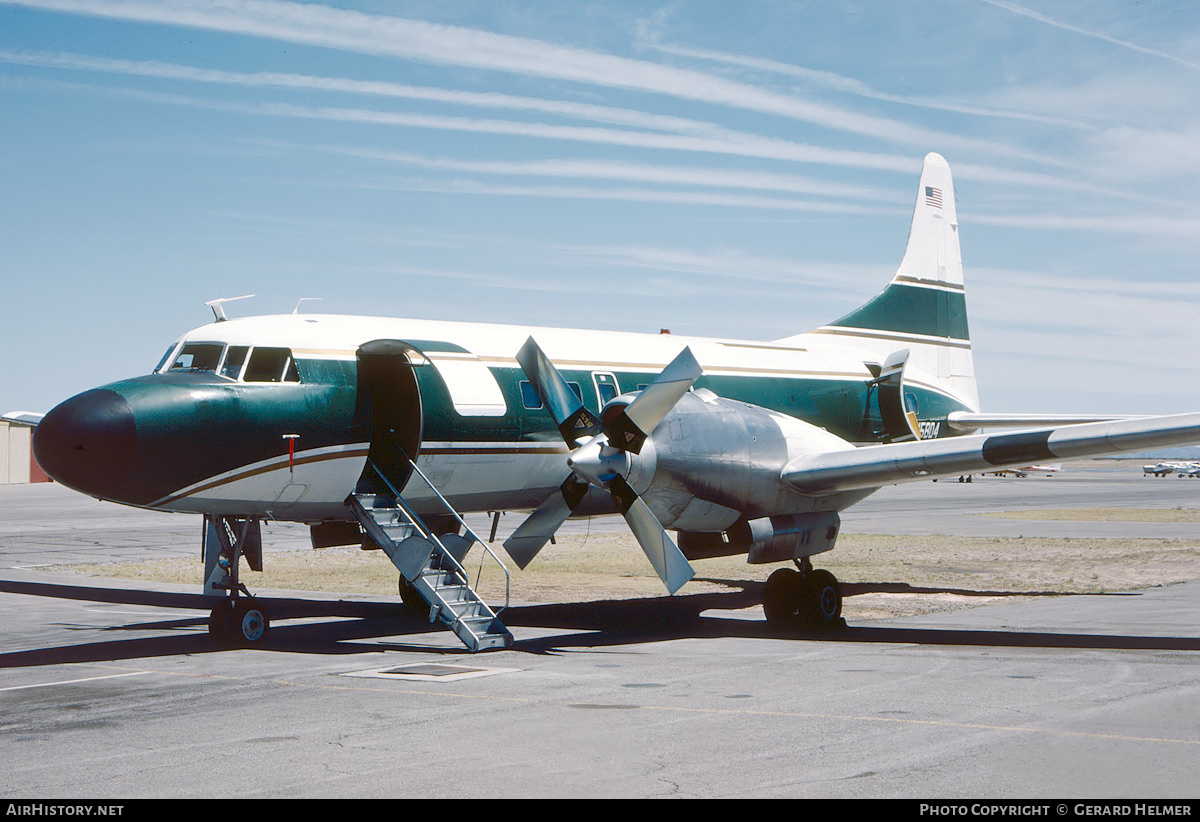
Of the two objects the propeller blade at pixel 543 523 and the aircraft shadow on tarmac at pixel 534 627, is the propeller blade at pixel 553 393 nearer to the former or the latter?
the propeller blade at pixel 543 523

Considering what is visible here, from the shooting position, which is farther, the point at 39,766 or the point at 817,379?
the point at 817,379

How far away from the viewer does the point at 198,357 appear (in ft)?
54.8

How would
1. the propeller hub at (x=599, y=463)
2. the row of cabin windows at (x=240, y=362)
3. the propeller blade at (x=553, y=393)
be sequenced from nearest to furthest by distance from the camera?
the propeller hub at (x=599, y=463), the row of cabin windows at (x=240, y=362), the propeller blade at (x=553, y=393)

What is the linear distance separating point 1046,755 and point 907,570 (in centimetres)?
1936

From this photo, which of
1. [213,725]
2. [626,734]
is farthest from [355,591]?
[626,734]

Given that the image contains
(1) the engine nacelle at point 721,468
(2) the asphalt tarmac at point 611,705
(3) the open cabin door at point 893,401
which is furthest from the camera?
(3) the open cabin door at point 893,401

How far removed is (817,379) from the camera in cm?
2345

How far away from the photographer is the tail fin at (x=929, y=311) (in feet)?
85.9

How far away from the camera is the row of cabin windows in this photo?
16.4m

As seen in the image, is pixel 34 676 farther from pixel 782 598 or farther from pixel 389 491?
pixel 782 598

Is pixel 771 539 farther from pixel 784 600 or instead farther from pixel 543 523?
pixel 543 523

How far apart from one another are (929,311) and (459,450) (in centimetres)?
1372

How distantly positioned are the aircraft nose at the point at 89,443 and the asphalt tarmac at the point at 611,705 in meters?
2.46

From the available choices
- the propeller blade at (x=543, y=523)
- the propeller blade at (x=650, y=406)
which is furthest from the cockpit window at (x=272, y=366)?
the propeller blade at (x=650, y=406)
